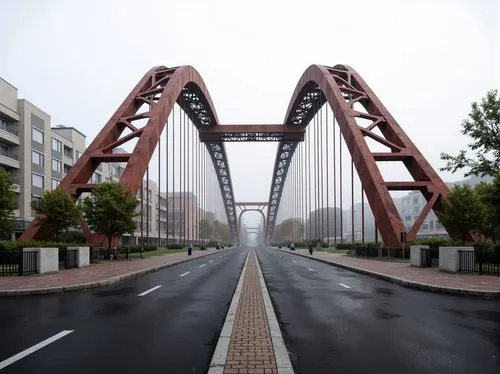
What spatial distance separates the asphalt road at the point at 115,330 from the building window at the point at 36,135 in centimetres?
5225

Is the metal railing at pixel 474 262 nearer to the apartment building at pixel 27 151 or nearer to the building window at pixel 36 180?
the apartment building at pixel 27 151

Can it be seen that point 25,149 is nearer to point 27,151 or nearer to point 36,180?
point 27,151

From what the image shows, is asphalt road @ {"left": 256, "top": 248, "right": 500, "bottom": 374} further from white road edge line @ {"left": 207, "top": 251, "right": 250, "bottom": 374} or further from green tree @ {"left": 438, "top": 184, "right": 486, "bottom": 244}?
green tree @ {"left": 438, "top": 184, "right": 486, "bottom": 244}

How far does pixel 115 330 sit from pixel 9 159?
5288 centimetres

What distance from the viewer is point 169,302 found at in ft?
38.0

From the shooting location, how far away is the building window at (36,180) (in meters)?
58.6

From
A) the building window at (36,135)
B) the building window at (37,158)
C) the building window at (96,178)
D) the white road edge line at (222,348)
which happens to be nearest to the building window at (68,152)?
the building window at (96,178)

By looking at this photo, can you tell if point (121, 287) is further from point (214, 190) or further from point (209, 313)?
point (214, 190)

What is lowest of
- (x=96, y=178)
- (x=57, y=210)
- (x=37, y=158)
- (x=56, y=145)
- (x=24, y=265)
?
(x=24, y=265)

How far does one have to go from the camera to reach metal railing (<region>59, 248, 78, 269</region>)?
76.7ft

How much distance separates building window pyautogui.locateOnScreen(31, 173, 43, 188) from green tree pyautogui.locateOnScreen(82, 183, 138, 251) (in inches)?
1269

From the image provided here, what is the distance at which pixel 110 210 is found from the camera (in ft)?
98.9

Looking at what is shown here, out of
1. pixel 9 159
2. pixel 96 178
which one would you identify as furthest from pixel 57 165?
pixel 9 159

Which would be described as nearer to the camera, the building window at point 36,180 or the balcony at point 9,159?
the balcony at point 9,159
